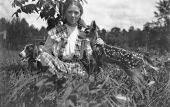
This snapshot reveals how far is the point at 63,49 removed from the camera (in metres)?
3.00

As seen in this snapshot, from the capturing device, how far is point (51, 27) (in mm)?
3332

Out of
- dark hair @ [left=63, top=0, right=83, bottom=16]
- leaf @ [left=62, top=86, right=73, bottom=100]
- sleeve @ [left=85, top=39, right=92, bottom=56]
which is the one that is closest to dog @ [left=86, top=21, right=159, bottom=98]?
sleeve @ [left=85, top=39, right=92, bottom=56]

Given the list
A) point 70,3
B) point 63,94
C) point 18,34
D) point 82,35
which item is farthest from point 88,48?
point 18,34

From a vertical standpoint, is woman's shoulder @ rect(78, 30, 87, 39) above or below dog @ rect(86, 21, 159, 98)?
above

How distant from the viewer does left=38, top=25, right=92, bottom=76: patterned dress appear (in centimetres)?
285

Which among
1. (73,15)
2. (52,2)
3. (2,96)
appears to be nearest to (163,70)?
(73,15)

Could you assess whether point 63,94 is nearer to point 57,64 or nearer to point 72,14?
point 57,64

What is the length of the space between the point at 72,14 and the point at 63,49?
13.7 inches

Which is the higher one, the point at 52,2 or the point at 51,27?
the point at 52,2

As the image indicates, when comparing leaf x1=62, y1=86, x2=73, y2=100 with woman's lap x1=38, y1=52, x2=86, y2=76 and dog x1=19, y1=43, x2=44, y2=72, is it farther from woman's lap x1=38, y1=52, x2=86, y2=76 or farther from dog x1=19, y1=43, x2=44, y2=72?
dog x1=19, y1=43, x2=44, y2=72

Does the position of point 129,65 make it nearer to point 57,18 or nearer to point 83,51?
point 83,51

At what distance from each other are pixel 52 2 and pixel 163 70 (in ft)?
4.31

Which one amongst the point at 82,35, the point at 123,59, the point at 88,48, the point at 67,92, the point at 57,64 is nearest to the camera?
the point at 67,92

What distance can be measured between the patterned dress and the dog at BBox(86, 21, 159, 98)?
5.9 inches
